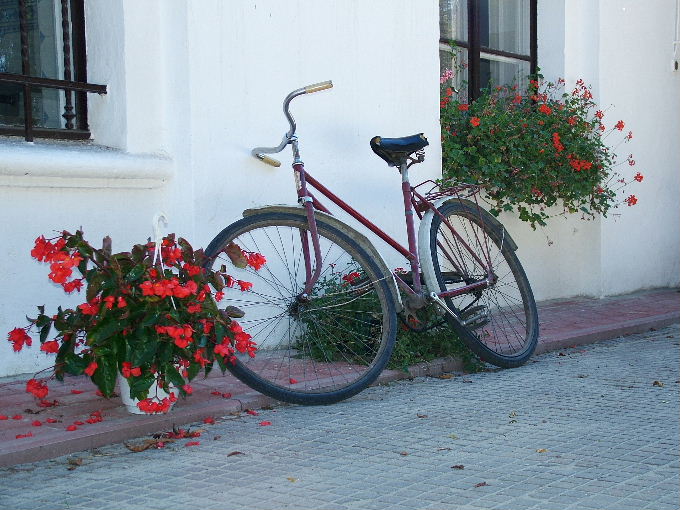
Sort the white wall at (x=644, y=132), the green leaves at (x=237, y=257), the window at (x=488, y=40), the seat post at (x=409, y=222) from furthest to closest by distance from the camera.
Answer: the white wall at (x=644, y=132), the window at (x=488, y=40), the seat post at (x=409, y=222), the green leaves at (x=237, y=257)

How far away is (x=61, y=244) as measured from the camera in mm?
4219

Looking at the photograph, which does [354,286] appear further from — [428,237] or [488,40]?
[488,40]

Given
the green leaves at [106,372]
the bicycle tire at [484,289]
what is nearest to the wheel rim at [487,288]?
the bicycle tire at [484,289]

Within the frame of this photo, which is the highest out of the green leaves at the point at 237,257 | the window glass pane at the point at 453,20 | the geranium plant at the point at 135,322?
the window glass pane at the point at 453,20

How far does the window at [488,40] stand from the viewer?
857 centimetres

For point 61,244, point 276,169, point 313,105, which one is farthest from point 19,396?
point 313,105

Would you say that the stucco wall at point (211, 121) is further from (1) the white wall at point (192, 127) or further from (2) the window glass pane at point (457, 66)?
(2) the window glass pane at point (457, 66)

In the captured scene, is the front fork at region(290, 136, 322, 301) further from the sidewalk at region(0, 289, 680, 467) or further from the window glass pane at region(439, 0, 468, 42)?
the window glass pane at region(439, 0, 468, 42)

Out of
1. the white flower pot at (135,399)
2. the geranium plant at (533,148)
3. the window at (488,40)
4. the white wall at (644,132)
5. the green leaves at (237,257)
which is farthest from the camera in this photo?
the white wall at (644,132)

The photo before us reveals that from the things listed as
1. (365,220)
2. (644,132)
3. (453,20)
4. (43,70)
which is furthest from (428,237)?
(644,132)

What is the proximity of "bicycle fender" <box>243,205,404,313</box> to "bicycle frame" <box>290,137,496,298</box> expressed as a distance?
0.06m

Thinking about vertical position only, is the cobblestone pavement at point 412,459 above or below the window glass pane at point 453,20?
below

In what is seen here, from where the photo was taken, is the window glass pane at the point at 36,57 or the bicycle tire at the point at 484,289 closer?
the window glass pane at the point at 36,57

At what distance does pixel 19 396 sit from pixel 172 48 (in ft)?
7.52
